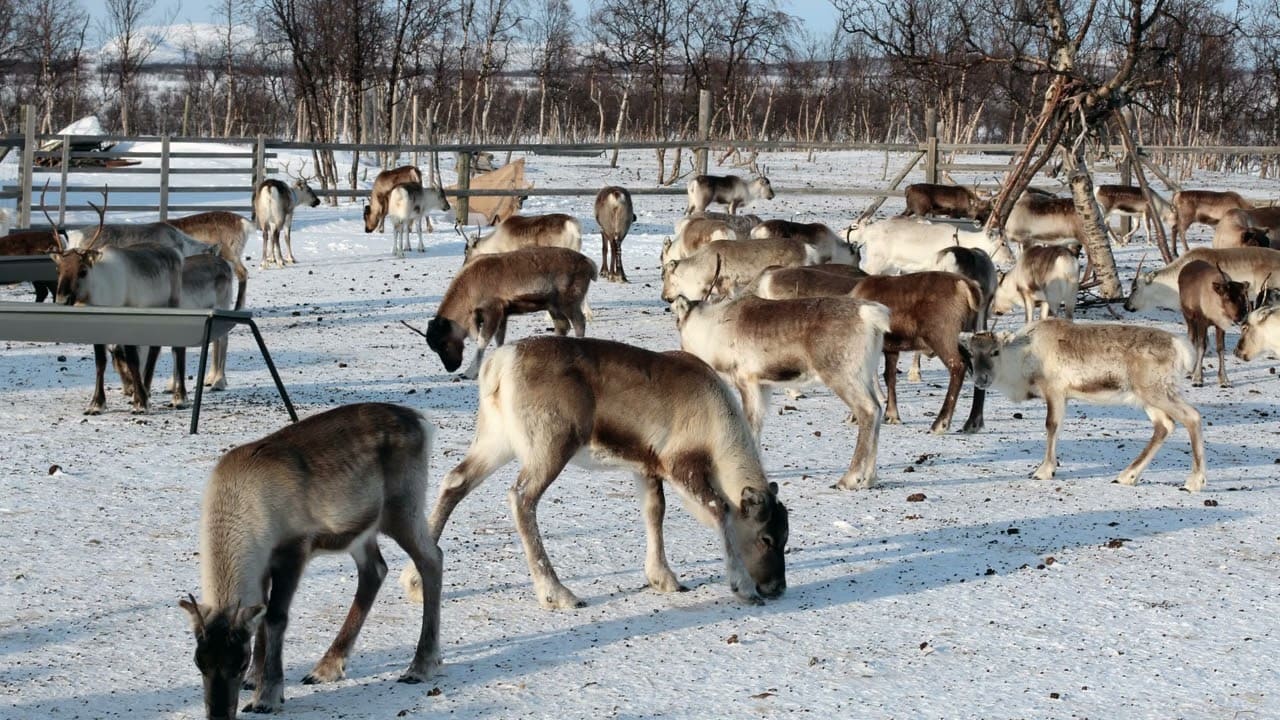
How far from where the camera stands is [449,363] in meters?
12.1

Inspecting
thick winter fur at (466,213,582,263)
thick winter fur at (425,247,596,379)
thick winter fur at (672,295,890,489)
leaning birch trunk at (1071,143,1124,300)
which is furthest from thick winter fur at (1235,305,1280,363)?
thick winter fur at (466,213,582,263)

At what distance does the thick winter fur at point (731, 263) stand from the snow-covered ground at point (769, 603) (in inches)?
117

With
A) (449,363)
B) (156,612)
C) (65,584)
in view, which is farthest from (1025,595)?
(449,363)

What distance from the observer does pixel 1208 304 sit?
13.3 metres

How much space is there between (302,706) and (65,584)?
1.90 m

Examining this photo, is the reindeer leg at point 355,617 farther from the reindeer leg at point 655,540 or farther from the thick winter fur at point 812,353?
the thick winter fur at point 812,353

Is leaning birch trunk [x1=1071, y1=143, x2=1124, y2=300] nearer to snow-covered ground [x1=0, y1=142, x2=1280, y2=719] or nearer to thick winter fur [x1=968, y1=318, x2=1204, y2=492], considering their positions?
snow-covered ground [x1=0, y1=142, x2=1280, y2=719]

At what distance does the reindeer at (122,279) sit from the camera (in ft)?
34.9

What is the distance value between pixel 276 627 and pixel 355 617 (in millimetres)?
477

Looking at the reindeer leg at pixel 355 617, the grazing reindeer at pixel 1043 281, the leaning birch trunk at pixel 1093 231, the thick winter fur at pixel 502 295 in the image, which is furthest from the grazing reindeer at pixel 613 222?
the reindeer leg at pixel 355 617

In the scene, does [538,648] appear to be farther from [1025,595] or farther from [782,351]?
[782,351]

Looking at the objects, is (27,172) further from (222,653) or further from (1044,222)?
(222,653)

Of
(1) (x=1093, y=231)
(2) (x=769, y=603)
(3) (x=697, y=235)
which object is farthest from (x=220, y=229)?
(2) (x=769, y=603)

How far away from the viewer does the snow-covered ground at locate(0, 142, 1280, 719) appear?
17.2 feet
